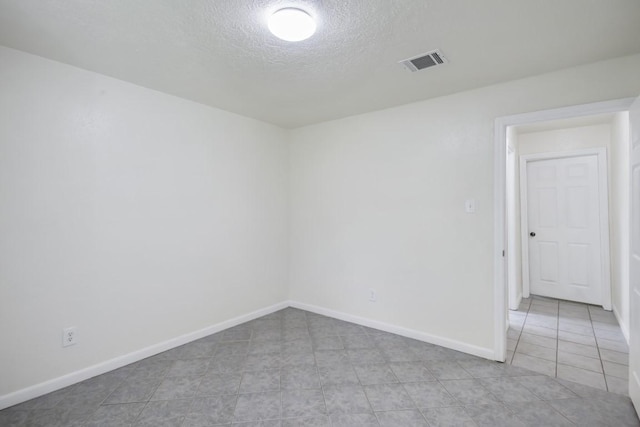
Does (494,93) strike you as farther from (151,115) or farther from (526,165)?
(151,115)

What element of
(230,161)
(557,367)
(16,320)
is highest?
(230,161)

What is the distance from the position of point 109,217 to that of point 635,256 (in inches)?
147

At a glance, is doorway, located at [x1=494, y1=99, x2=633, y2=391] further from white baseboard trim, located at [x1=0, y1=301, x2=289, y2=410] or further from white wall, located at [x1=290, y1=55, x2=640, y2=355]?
white baseboard trim, located at [x1=0, y1=301, x2=289, y2=410]

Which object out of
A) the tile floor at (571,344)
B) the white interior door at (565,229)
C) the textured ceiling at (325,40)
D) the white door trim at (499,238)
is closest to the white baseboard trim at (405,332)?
the white door trim at (499,238)

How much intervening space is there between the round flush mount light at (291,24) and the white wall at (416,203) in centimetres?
168

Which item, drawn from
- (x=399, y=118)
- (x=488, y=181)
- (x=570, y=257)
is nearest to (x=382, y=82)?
(x=399, y=118)

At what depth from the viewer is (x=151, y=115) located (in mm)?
2721

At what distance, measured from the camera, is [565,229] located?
434cm

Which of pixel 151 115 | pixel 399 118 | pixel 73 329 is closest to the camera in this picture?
pixel 73 329

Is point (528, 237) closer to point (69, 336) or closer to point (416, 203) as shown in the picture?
point (416, 203)

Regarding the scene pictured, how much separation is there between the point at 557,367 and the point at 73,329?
12.3ft

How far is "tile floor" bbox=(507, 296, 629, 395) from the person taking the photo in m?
2.41

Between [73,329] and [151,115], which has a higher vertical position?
[151,115]

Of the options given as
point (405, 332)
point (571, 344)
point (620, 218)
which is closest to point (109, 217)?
point (405, 332)
